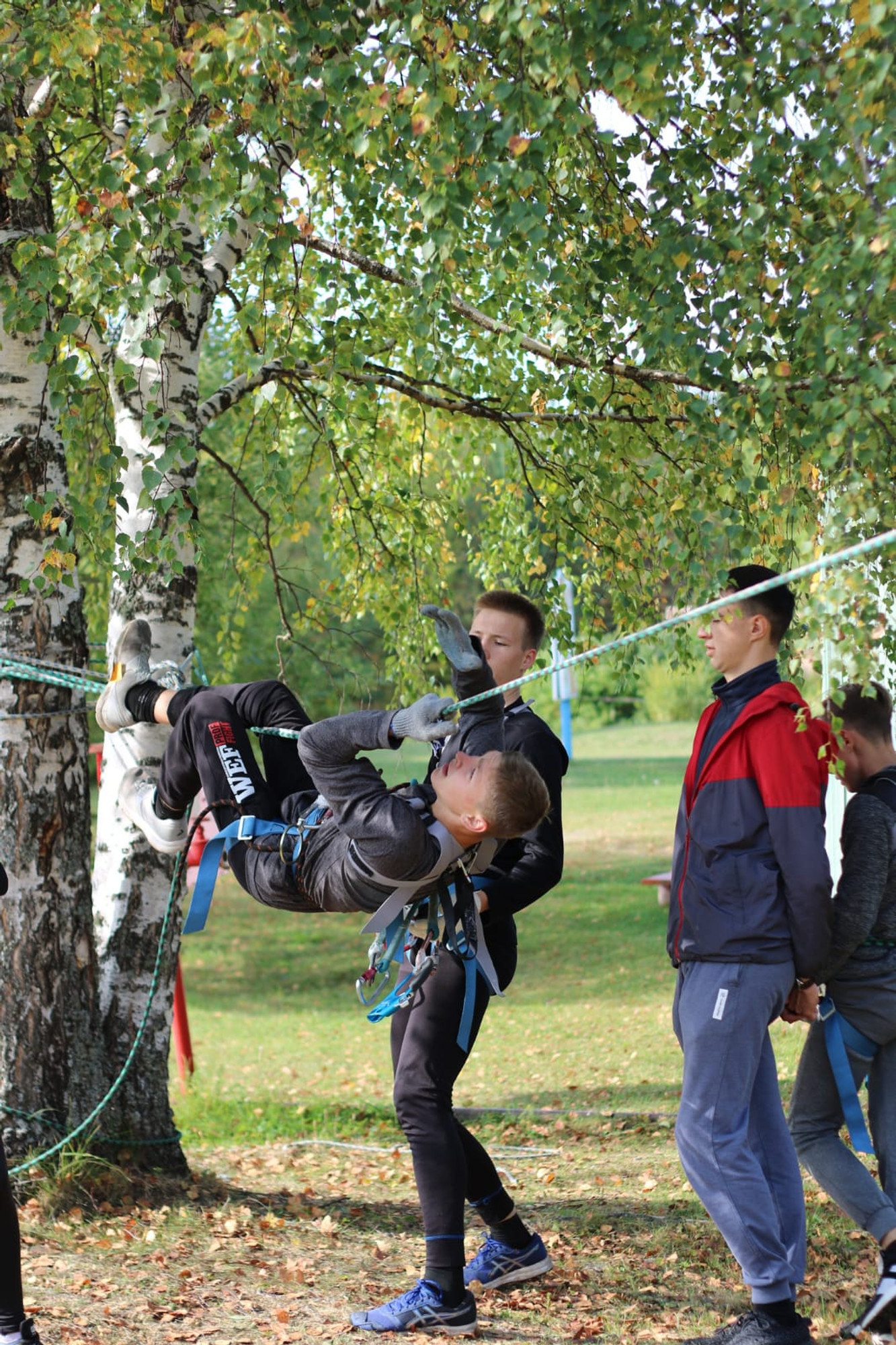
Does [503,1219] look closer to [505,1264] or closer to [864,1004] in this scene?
[505,1264]

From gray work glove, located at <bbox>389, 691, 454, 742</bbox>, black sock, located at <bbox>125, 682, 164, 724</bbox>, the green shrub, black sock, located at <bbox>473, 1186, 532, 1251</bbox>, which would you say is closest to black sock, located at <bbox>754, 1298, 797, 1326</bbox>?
black sock, located at <bbox>473, 1186, 532, 1251</bbox>

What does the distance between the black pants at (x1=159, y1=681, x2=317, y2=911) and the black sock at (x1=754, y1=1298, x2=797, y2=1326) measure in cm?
171

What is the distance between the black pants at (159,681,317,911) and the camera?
13.5 feet

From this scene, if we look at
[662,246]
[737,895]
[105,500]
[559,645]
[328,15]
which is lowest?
[737,895]

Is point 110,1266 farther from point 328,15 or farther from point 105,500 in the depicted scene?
point 328,15

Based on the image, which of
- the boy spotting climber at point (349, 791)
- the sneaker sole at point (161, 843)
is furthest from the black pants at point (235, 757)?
the sneaker sole at point (161, 843)

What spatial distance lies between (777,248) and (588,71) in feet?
2.58

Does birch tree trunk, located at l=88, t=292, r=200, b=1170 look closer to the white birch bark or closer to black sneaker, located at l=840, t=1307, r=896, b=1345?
the white birch bark

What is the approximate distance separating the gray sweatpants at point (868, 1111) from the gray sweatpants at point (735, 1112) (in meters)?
0.36

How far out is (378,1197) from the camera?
18.1ft

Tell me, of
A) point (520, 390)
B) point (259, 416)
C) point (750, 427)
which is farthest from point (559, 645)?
point (750, 427)

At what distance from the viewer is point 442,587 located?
25.1 ft

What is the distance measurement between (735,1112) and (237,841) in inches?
64.1

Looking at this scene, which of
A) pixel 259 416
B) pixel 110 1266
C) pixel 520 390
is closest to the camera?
pixel 110 1266
